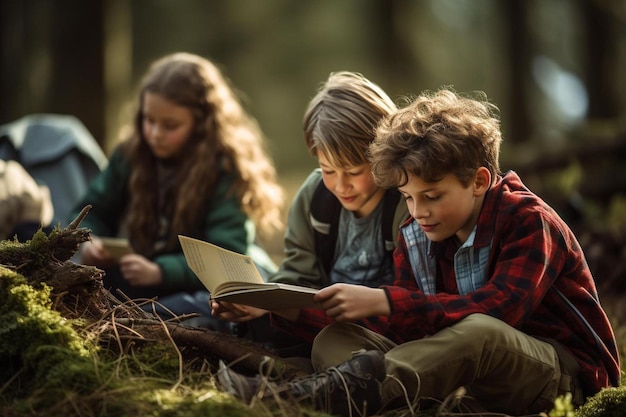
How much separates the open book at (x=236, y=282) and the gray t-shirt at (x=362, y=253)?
1.80 feet

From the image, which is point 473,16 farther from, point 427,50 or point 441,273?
point 441,273

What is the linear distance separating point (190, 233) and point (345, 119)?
1.43 m

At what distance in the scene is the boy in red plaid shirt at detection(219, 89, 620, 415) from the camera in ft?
8.21

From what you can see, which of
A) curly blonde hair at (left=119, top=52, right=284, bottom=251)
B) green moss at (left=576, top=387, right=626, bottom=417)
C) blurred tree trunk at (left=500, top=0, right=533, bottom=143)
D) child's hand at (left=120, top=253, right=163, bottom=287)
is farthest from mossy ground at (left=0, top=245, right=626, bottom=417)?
blurred tree trunk at (left=500, top=0, right=533, bottom=143)

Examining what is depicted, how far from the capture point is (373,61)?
1656 cm

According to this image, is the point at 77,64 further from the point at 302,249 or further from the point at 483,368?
the point at 483,368

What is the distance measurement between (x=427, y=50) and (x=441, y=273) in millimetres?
13733

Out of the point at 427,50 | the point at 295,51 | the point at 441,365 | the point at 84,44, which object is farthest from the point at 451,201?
the point at 295,51

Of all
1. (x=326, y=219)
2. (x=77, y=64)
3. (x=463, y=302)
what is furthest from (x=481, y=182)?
(x=77, y=64)

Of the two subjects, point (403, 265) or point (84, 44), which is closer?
point (403, 265)

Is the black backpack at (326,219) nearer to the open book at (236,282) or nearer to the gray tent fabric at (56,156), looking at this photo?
the open book at (236,282)

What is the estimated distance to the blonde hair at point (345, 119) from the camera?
3131mm

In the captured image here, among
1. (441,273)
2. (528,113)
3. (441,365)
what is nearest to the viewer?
(441,365)

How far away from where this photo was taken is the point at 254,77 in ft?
56.0
